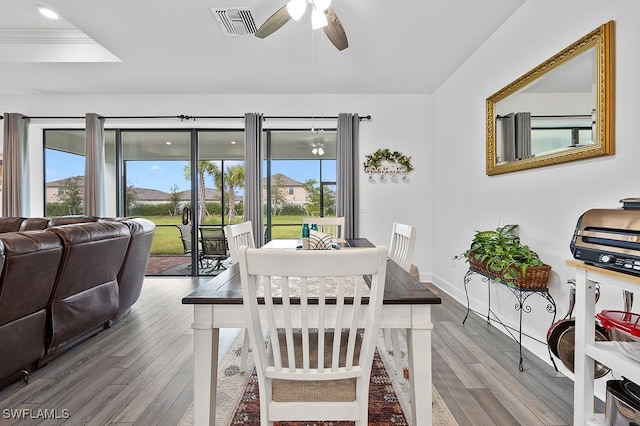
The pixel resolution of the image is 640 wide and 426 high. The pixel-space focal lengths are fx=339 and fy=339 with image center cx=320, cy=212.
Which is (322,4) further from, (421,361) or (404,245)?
(421,361)

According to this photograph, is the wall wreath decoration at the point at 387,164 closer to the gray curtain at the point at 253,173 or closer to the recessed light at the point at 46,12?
the gray curtain at the point at 253,173

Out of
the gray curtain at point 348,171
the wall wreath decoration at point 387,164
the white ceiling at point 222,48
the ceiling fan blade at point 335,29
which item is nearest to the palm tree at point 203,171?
the white ceiling at point 222,48

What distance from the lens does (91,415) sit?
5.84 feet

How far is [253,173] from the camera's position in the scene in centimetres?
473

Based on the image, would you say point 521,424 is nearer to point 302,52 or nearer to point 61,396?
point 61,396

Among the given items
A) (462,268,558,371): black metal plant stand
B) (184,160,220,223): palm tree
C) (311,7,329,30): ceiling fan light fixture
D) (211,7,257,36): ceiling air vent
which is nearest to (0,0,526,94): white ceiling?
(211,7,257,36): ceiling air vent

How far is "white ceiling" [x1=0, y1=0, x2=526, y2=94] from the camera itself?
2.79 metres

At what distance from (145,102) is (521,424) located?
5380mm

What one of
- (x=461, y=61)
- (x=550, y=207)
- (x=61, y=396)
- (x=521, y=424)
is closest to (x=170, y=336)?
(x=61, y=396)

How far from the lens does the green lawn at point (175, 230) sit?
509cm

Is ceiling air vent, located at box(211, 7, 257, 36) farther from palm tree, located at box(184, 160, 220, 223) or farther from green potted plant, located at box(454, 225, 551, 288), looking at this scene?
green potted plant, located at box(454, 225, 551, 288)

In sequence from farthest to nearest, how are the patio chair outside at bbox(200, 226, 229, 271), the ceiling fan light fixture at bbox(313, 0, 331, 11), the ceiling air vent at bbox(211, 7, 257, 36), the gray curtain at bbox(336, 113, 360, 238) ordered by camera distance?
the patio chair outside at bbox(200, 226, 229, 271), the gray curtain at bbox(336, 113, 360, 238), the ceiling air vent at bbox(211, 7, 257, 36), the ceiling fan light fixture at bbox(313, 0, 331, 11)

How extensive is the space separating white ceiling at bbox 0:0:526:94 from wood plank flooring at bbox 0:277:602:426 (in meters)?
2.70

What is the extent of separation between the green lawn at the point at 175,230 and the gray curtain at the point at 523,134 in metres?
3.11
